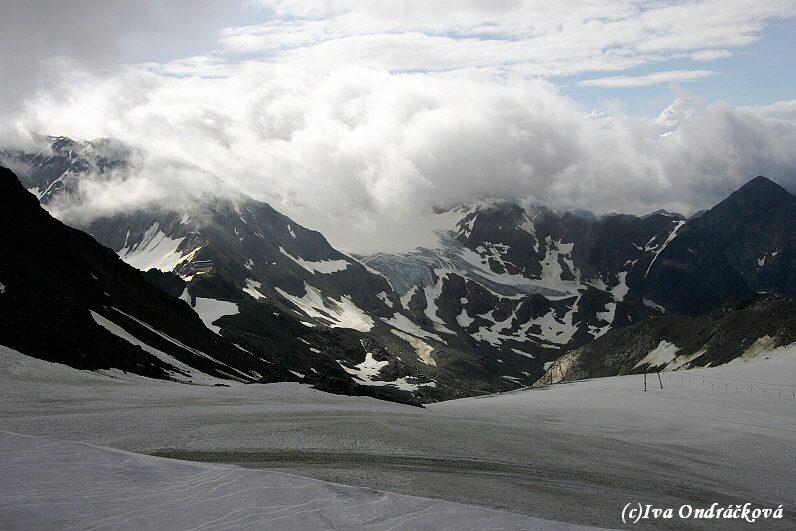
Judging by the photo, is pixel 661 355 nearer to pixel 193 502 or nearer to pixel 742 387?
pixel 742 387

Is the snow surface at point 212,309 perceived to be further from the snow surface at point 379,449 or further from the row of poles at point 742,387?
the snow surface at point 379,449

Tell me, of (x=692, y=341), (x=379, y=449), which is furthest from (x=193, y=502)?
(x=692, y=341)

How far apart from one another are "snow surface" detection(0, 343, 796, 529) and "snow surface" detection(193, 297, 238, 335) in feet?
460

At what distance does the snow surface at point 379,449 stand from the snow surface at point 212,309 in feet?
460

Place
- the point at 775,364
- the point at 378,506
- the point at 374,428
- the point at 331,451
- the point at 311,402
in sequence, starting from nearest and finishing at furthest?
the point at 378,506, the point at 331,451, the point at 374,428, the point at 311,402, the point at 775,364

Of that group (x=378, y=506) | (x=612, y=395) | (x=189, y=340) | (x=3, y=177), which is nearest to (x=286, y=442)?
(x=378, y=506)

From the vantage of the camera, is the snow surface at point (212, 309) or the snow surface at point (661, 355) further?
the snow surface at point (212, 309)

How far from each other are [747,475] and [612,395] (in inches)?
1500

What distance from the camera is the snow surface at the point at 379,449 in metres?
11.9

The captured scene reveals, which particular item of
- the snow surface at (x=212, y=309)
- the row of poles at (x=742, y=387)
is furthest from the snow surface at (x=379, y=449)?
the snow surface at (x=212, y=309)

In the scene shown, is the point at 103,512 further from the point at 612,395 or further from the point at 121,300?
the point at 121,300

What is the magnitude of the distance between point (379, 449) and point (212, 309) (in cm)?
17464

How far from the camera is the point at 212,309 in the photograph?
18688cm

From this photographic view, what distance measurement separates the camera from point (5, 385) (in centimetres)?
3073
